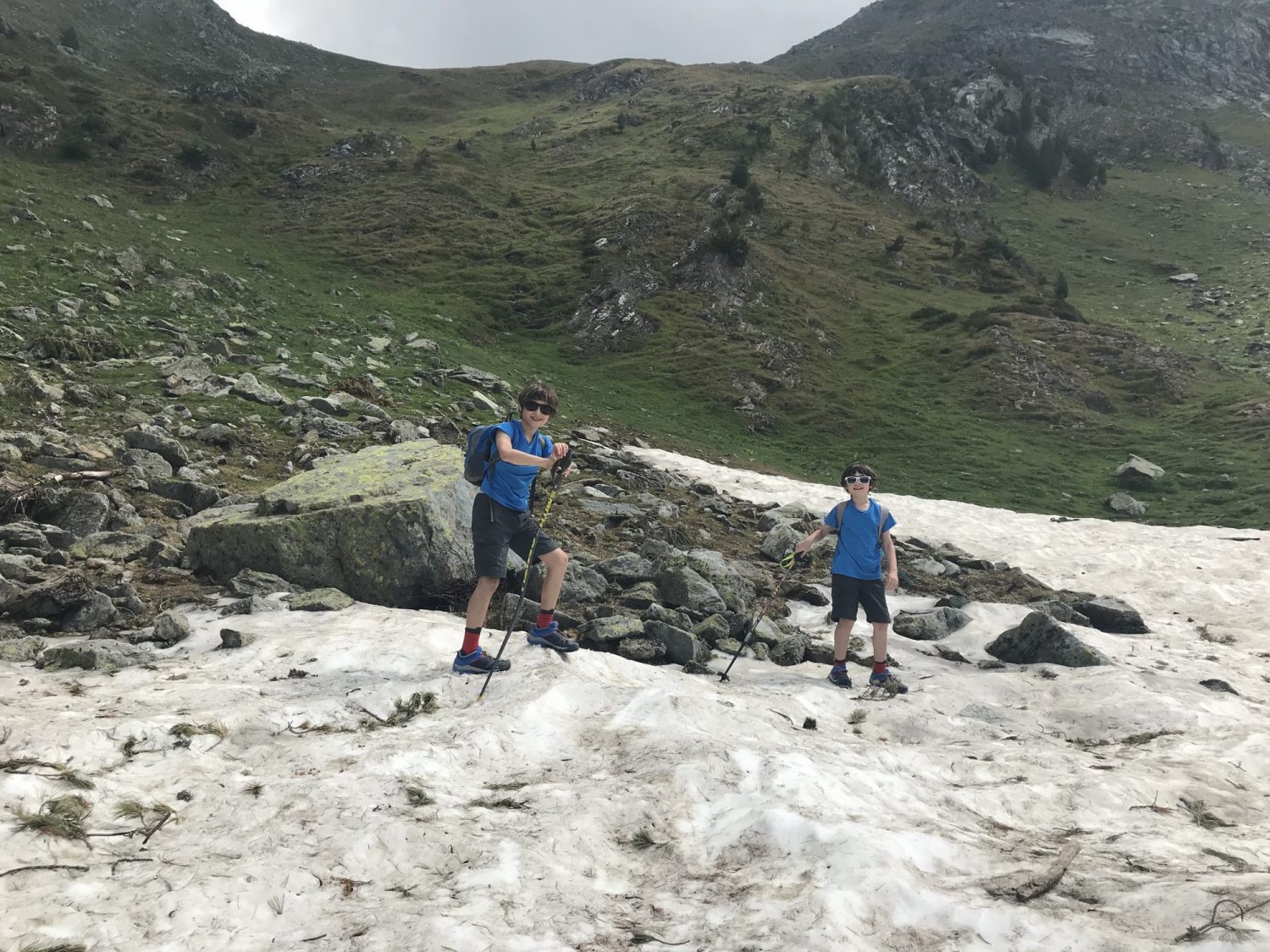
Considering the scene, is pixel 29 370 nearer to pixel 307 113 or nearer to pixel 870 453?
pixel 870 453

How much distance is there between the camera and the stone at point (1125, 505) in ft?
83.9

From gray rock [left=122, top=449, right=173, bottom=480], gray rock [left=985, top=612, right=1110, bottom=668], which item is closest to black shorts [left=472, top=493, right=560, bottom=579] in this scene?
gray rock [left=122, top=449, right=173, bottom=480]

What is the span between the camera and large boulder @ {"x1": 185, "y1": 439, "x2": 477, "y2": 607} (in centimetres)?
902

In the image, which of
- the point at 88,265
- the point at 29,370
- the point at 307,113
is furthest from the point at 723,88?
the point at 29,370

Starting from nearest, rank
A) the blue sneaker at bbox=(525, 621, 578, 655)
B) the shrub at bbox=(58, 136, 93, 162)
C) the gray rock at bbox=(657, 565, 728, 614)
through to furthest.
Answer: the blue sneaker at bbox=(525, 621, 578, 655) → the gray rock at bbox=(657, 565, 728, 614) → the shrub at bbox=(58, 136, 93, 162)

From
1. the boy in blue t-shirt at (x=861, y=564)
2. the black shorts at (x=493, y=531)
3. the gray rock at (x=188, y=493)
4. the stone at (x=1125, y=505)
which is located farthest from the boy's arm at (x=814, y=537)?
the stone at (x=1125, y=505)

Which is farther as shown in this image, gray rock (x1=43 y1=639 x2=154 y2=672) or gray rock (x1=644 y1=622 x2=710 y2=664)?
gray rock (x1=644 y1=622 x2=710 y2=664)

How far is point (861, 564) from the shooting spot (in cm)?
915

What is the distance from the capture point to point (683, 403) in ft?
121

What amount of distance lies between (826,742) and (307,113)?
125 m

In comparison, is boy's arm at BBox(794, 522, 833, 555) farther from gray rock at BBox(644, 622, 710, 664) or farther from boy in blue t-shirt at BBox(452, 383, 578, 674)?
boy in blue t-shirt at BBox(452, 383, 578, 674)

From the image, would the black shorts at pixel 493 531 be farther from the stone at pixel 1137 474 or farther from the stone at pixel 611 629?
the stone at pixel 1137 474

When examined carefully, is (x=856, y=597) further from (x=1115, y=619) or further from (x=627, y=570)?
(x=1115, y=619)

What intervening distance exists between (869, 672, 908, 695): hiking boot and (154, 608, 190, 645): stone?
792cm
